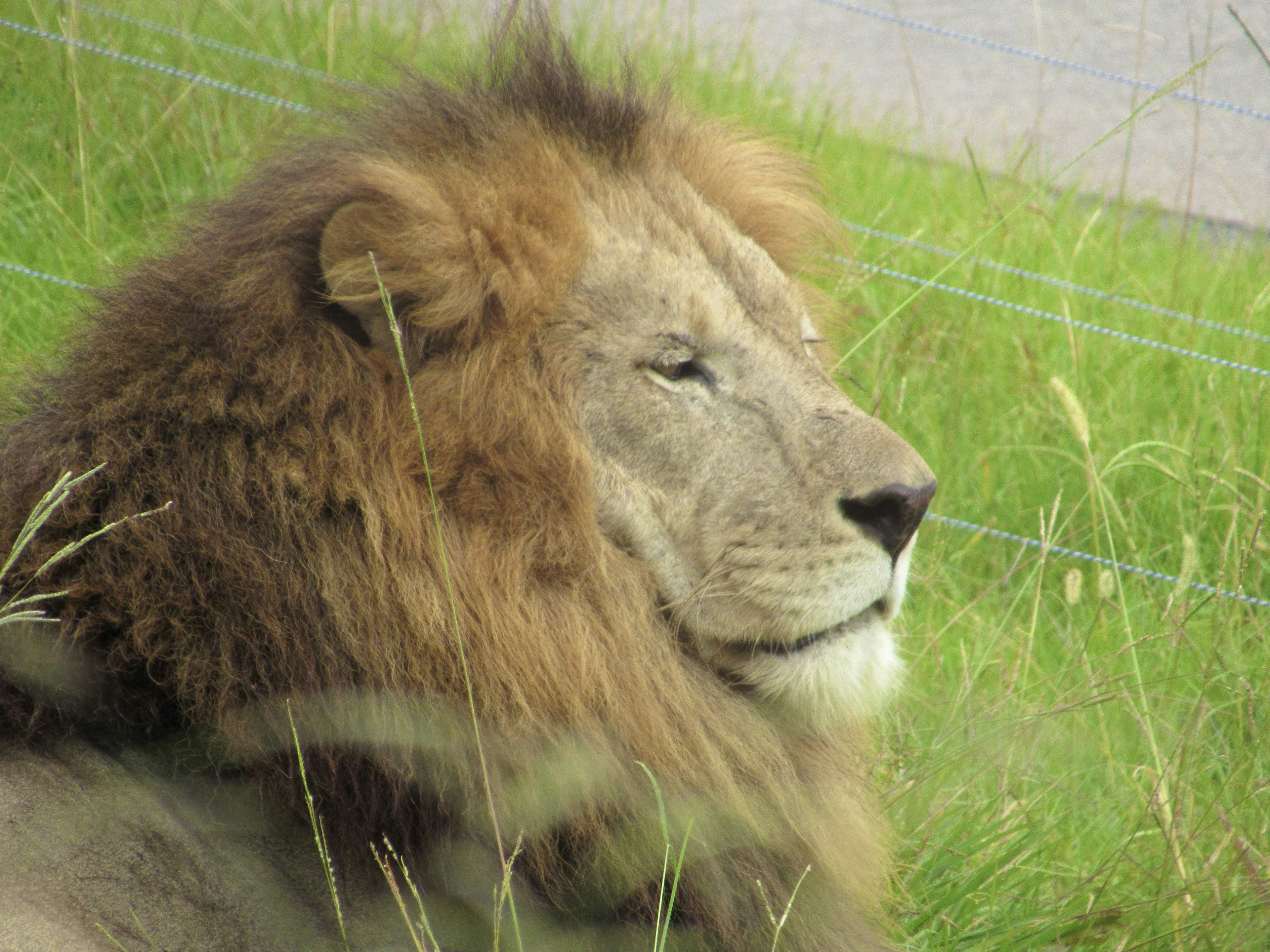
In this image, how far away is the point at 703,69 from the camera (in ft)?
18.7

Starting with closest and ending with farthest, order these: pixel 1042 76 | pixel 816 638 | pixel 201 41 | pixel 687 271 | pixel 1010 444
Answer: pixel 816 638 → pixel 687 271 → pixel 1010 444 → pixel 201 41 → pixel 1042 76

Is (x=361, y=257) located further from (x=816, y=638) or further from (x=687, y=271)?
Result: (x=816, y=638)

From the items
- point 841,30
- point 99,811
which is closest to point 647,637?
point 99,811

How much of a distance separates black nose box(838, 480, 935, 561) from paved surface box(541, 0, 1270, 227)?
4.11 m

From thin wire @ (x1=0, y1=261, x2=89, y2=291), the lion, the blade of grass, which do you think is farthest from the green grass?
the blade of grass

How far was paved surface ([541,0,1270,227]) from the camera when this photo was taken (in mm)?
6082

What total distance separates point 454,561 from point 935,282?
2690 millimetres

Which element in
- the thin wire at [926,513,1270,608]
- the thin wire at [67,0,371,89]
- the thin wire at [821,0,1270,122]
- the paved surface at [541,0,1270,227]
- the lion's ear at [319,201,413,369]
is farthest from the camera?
the paved surface at [541,0,1270,227]

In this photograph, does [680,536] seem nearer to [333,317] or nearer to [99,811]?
[333,317]


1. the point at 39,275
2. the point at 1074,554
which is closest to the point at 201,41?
the point at 39,275

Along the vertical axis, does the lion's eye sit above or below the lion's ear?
below

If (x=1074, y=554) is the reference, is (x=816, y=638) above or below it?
above

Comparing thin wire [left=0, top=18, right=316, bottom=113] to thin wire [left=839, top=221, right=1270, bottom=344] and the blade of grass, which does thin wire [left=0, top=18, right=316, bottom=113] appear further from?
the blade of grass

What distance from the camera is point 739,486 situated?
204cm
